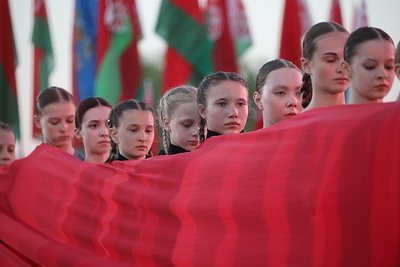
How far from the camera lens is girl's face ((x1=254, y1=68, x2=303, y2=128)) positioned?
475 centimetres

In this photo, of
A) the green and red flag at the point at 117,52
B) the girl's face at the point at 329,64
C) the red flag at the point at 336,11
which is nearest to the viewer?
the girl's face at the point at 329,64

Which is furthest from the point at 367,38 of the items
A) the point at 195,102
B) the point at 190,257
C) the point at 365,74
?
the point at 195,102

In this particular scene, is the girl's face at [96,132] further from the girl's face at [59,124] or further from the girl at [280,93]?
the girl at [280,93]

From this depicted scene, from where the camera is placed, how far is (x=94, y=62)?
10.3m

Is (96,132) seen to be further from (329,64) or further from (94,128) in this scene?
(329,64)

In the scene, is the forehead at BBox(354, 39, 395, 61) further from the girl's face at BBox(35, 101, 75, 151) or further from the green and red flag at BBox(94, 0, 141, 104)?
the green and red flag at BBox(94, 0, 141, 104)

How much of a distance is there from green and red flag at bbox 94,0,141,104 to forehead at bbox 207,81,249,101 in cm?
504

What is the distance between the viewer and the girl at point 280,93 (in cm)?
475

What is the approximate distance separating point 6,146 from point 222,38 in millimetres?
3785

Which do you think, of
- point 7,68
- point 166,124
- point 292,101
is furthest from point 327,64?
point 7,68

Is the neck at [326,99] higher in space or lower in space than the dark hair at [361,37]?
lower

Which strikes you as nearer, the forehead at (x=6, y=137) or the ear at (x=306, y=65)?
the ear at (x=306, y=65)

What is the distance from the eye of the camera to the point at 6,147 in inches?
268

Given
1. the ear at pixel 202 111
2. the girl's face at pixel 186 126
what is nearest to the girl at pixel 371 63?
the ear at pixel 202 111
